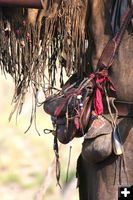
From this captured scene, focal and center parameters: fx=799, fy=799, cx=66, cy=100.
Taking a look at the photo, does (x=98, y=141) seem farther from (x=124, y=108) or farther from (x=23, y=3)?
(x=23, y=3)

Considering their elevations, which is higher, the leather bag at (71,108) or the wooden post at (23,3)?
the wooden post at (23,3)

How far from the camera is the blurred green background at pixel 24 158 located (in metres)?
9.72

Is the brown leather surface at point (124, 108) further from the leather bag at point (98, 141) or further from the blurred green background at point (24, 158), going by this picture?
the blurred green background at point (24, 158)

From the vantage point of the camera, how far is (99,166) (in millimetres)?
3580

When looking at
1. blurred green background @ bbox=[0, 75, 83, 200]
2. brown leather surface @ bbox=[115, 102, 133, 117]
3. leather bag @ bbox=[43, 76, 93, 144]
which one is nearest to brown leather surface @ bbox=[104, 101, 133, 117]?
brown leather surface @ bbox=[115, 102, 133, 117]

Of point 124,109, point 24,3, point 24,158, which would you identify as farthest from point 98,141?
point 24,158

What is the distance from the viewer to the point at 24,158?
11.0 m

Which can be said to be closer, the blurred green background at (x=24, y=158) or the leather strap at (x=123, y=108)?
the leather strap at (x=123, y=108)

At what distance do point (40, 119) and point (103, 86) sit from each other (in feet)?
24.2

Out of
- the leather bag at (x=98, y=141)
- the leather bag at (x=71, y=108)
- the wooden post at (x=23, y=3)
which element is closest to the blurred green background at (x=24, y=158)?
the leather bag at (x=71, y=108)

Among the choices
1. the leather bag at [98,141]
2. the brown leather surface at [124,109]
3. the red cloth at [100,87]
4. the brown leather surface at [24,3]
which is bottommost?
the leather bag at [98,141]

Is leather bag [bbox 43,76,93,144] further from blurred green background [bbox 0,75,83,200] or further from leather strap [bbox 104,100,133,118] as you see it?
blurred green background [bbox 0,75,83,200]

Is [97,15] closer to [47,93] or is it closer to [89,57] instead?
[89,57]

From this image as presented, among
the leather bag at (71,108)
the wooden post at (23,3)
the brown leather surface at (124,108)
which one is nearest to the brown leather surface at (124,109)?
the brown leather surface at (124,108)
